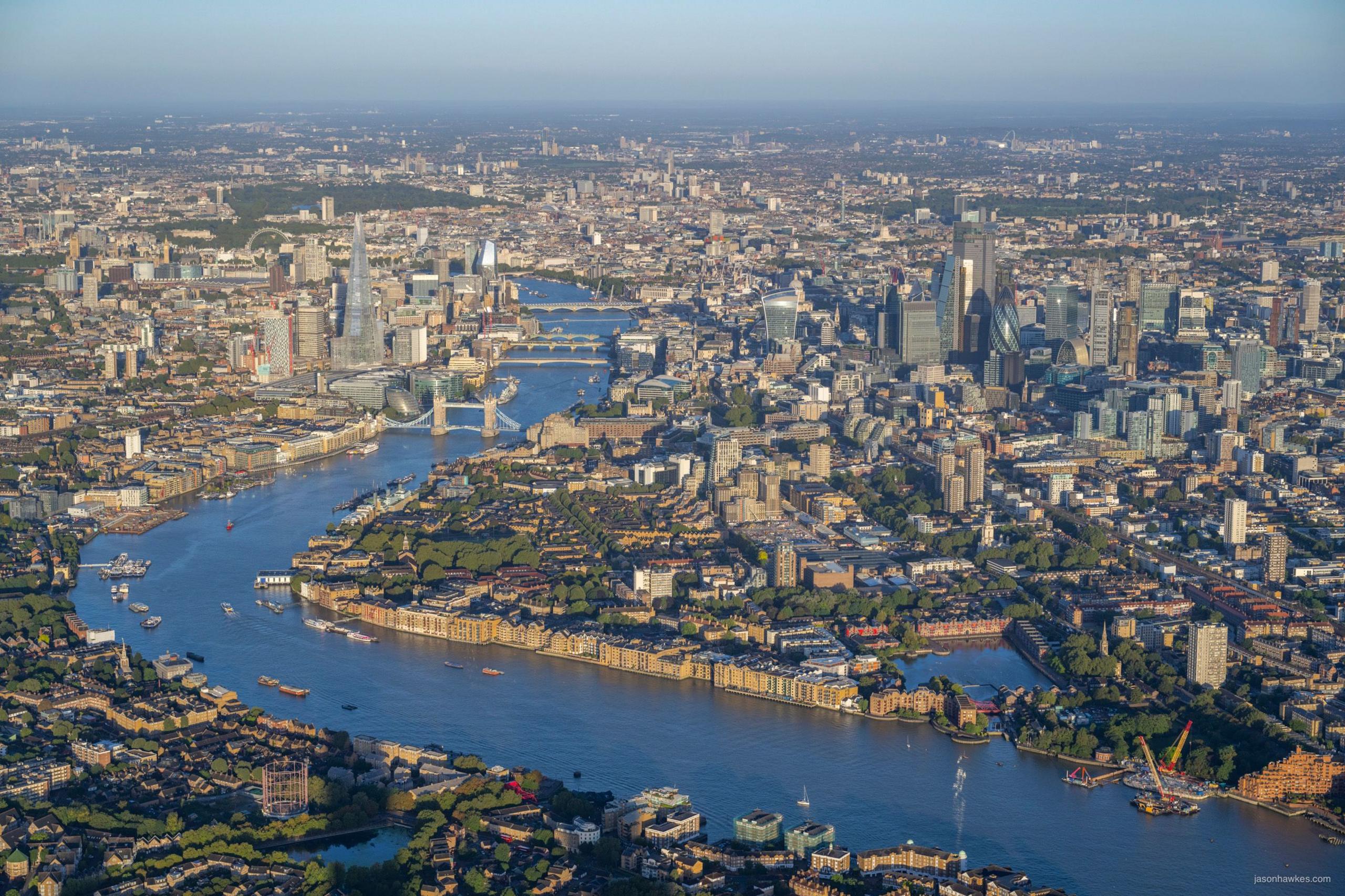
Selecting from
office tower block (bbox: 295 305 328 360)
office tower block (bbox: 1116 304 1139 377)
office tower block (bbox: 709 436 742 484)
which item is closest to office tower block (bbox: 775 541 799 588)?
office tower block (bbox: 709 436 742 484)

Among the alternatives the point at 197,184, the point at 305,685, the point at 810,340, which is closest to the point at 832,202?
the point at 197,184

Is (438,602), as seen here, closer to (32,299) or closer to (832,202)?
(32,299)

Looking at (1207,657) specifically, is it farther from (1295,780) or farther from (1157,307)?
(1157,307)

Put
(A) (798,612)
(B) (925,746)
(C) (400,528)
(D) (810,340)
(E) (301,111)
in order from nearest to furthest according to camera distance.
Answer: (B) (925,746) < (A) (798,612) < (C) (400,528) < (D) (810,340) < (E) (301,111)

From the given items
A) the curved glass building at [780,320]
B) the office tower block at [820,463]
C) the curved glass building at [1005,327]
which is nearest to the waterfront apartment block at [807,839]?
the office tower block at [820,463]

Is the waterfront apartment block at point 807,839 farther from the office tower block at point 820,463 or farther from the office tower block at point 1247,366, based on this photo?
the office tower block at point 1247,366

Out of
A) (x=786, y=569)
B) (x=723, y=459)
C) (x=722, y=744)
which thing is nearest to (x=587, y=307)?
(x=723, y=459)
